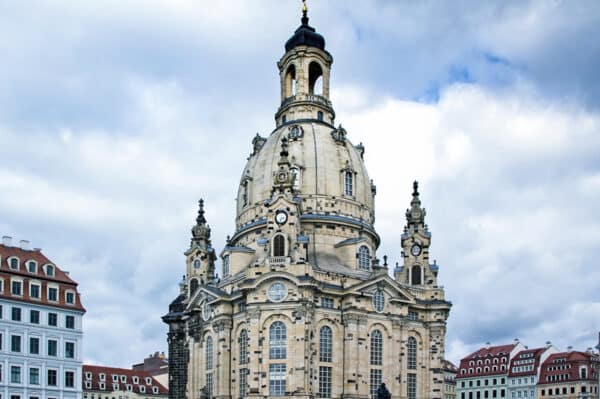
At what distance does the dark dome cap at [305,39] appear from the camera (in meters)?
107

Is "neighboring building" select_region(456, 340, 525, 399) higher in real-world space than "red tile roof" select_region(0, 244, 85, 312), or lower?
lower

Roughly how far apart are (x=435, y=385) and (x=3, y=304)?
48364mm

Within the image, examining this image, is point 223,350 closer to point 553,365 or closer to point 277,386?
point 277,386

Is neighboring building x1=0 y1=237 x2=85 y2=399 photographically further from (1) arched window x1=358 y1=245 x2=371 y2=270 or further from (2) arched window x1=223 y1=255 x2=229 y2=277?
(1) arched window x1=358 y1=245 x2=371 y2=270

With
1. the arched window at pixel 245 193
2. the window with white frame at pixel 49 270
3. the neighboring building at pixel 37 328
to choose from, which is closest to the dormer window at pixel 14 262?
the neighboring building at pixel 37 328

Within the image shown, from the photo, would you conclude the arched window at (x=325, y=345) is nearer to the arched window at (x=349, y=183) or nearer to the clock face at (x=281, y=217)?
the clock face at (x=281, y=217)

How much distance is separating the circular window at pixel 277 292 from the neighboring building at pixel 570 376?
63.2 m

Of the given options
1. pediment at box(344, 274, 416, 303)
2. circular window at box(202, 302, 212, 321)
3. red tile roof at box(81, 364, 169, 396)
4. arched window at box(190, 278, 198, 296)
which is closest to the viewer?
pediment at box(344, 274, 416, 303)

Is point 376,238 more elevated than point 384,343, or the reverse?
point 376,238

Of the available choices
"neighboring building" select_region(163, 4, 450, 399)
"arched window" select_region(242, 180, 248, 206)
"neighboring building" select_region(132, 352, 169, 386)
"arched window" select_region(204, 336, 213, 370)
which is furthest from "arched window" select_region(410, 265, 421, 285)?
"neighboring building" select_region(132, 352, 169, 386)

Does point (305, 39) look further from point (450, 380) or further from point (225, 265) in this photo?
point (450, 380)

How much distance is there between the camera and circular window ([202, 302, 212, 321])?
94381 mm

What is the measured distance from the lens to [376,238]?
101 meters

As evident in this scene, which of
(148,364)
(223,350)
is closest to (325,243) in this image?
(223,350)
